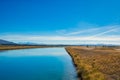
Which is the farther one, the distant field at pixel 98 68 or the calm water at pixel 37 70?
the calm water at pixel 37 70

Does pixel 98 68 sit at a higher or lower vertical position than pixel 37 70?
higher

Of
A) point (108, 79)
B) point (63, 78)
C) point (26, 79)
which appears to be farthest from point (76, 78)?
point (26, 79)

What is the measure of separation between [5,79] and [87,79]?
8083mm

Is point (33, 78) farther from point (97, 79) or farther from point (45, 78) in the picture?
point (97, 79)

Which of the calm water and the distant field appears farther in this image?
the calm water

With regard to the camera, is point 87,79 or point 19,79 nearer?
point 87,79

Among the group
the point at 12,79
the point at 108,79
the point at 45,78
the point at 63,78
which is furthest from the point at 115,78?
the point at 12,79

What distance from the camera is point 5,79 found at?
70.1 ft

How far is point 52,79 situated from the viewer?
21.3 m

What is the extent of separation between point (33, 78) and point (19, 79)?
4.64ft

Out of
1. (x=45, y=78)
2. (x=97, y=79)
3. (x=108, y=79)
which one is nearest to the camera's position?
(x=97, y=79)

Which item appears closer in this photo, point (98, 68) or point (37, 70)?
point (98, 68)

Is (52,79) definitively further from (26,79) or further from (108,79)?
(108,79)

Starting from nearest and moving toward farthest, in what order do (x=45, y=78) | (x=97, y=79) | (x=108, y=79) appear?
(x=97, y=79) < (x=108, y=79) < (x=45, y=78)
